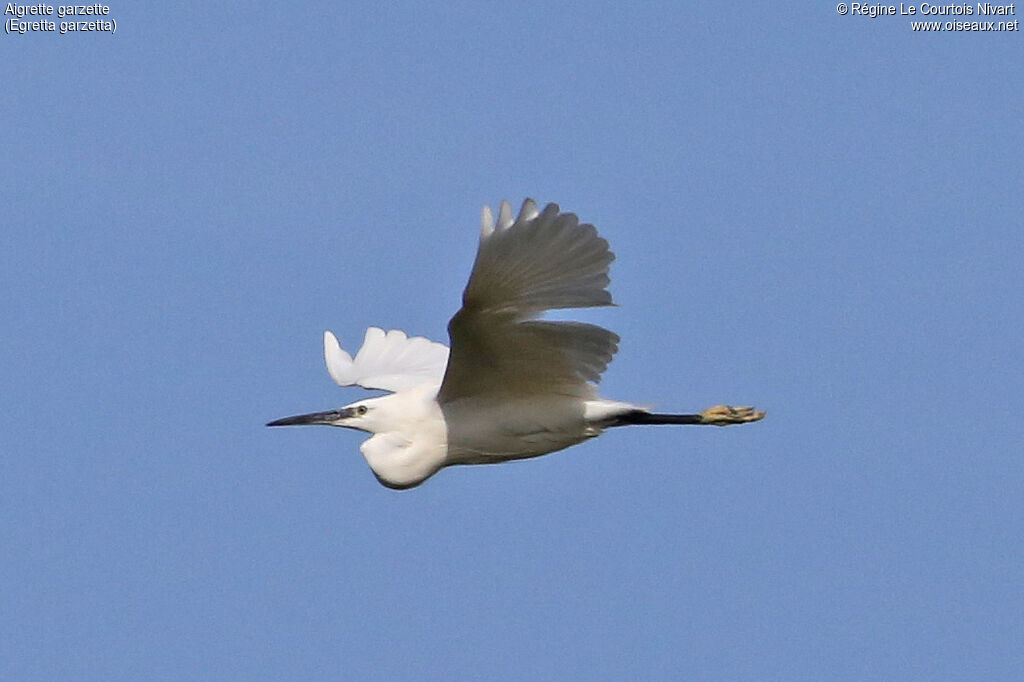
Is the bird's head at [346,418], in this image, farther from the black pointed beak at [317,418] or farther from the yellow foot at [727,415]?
the yellow foot at [727,415]

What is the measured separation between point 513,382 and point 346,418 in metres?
1.37

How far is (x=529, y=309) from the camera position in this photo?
10500mm

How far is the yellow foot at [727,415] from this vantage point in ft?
39.3

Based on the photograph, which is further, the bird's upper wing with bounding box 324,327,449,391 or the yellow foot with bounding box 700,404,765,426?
the bird's upper wing with bounding box 324,327,449,391

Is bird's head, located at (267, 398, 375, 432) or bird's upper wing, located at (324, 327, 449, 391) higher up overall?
bird's upper wing, located at (324, 327, 449, 391)

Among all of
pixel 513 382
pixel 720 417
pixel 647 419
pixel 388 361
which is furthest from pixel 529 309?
pixel 388 361

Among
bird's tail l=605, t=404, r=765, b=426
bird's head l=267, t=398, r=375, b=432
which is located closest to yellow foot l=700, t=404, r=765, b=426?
bird's tail l=605, t=404, r=765, b=426

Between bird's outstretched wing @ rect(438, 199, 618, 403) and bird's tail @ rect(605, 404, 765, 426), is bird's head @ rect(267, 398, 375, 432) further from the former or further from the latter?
bird's tail @ rect(605, 404, 765, 426)

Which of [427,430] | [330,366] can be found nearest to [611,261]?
[427,430]

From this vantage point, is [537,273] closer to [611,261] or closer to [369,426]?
[611,261]

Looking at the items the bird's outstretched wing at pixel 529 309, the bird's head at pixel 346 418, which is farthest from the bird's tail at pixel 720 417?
the bird's head at pixel 346 418

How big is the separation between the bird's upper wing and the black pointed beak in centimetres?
104

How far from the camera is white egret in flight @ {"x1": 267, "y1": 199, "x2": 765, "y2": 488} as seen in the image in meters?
10.0

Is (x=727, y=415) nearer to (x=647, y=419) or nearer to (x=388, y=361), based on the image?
(x=647, y=419)
